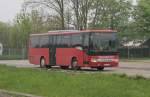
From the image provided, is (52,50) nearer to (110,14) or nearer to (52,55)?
(52,55)

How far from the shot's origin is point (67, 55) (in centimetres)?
3475

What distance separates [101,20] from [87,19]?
2203 millimetres

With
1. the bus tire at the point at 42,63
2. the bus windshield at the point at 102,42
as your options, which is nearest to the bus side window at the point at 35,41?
the bus tire at the point at 42,63

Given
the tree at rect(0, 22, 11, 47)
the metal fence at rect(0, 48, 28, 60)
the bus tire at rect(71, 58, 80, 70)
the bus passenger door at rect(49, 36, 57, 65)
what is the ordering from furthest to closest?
the tree at rect(0, 22, 11, 47)
the metal fence at rect(0, 48, 28, 60)
the bus passenger door at rect(49, 36, 57, 65)
the bus tire at rect(71, 58, 80, 70)

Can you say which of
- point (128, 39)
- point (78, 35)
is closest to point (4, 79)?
point (78, 35)

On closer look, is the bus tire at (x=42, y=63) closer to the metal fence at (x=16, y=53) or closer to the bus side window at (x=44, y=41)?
the bus side window at (x=44, y=41)

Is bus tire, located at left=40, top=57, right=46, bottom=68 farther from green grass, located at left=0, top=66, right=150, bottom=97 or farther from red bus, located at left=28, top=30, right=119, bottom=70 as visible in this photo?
green grass, located at left=0, top=66, right=150, bottom=97

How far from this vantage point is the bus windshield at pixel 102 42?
32.5m

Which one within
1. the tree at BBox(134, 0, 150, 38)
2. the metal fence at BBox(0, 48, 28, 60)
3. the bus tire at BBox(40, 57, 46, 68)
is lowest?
the metal fence at BBox(0, 48, 28, 60)

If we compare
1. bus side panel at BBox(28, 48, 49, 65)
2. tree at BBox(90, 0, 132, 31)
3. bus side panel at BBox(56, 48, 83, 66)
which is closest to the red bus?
bus side panel at BBox(56, 48, 83, 66)

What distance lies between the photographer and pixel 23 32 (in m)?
90.2

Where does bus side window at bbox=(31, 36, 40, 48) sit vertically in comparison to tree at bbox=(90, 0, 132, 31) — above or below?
below

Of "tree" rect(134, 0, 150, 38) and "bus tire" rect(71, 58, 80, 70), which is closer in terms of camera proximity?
"bus tire" rect(71, 58, 80, 70)

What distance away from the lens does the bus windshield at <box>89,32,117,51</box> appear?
107 ft
